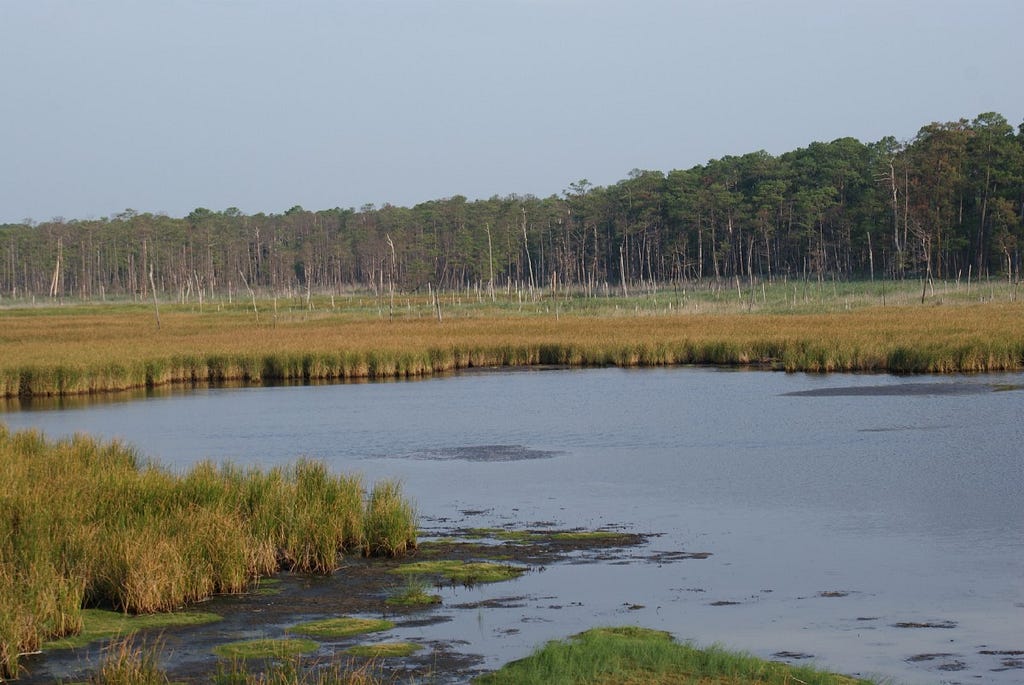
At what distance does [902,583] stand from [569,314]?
52.0 meters

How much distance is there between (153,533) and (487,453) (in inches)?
432

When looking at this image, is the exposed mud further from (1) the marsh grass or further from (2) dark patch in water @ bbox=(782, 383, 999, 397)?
(2) dark patch in water @ bbox=(782, 383, 999, 397)

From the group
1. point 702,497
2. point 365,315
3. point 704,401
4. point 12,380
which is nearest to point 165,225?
point 365,315

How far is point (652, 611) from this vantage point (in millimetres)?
10500

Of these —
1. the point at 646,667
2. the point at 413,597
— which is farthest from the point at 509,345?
the point at 646,667

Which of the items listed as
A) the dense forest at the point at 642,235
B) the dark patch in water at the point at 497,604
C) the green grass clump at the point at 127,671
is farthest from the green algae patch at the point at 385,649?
the dense forest at the point at 642,235

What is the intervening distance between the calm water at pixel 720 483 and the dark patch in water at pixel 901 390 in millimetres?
98

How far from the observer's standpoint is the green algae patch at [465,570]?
11.8 meters

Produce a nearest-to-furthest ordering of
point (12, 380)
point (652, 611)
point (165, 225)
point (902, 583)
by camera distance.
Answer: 1. point (652, 611)
2. point (902, 583)
3. point (12, 380)
4. point (165, 225)

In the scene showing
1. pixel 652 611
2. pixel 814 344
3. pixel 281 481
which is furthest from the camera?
pixel 814 344

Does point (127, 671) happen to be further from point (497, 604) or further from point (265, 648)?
point (497, 604)

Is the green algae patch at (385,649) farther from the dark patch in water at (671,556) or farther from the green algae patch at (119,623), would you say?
the dark patch in water at (671,556)

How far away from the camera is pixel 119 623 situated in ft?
32.3

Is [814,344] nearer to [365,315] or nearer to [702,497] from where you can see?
[702,497]
